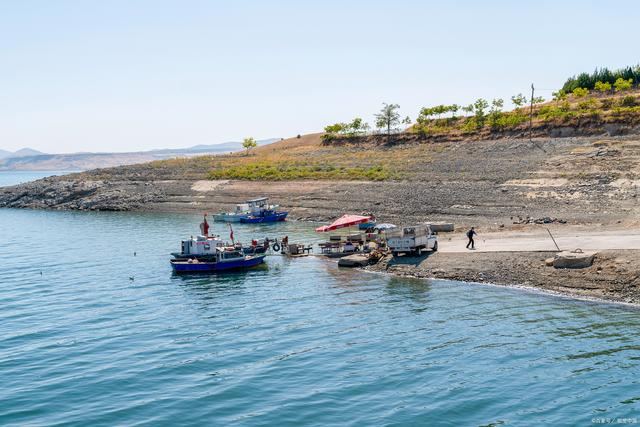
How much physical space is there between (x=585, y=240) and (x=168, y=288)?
2933 centimetres

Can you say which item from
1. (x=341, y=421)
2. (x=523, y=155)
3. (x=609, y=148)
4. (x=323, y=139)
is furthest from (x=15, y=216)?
(x=341, y=421)

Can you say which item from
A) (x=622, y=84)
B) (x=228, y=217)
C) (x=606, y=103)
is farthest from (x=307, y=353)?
(x=622, y=84)

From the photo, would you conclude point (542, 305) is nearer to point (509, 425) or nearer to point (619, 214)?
point (509, 425)

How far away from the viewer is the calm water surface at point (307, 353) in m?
25.0

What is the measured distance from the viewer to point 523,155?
299 ft

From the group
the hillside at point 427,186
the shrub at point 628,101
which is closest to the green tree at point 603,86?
the shrub at point 628,101

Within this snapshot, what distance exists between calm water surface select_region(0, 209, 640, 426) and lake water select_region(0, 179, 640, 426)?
0.09 m

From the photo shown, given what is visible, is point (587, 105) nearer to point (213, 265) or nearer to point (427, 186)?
point (427, 186)

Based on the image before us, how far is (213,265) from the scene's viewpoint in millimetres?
52656

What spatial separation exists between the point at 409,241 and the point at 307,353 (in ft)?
67.3

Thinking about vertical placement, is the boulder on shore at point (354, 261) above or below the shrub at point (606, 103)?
below

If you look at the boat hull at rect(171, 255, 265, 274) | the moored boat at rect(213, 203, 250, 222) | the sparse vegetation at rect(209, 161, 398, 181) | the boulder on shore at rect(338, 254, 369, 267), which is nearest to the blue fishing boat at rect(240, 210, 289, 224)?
the moored boat at rect(213, 203, 250, 222)

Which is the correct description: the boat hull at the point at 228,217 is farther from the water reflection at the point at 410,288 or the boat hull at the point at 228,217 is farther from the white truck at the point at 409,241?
the water reflection at the point at 410,288

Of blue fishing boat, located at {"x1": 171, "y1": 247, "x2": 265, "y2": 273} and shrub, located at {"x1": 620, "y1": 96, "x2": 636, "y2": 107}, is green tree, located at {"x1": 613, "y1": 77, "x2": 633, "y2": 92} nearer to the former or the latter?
shrub, located at {"x1": 620, "y1": 96, "x2": 636, "y2": 107}
